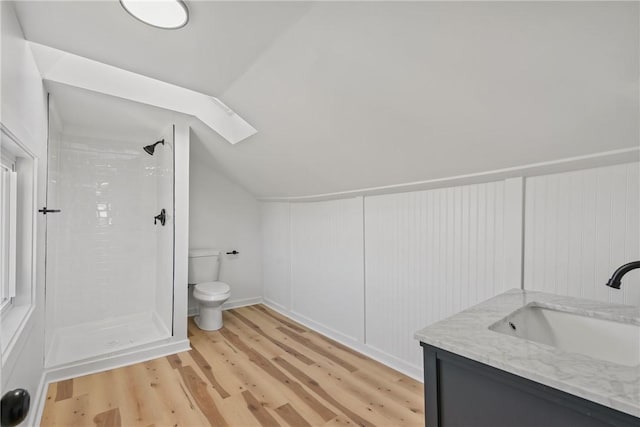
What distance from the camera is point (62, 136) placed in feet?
9.66

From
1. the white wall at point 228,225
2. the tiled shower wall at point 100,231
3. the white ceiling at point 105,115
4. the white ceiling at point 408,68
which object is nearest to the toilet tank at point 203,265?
the white wall at point 228,225

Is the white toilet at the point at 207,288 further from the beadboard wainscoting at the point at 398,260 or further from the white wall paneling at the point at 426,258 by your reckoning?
the white wall paneling at the point at 426,258

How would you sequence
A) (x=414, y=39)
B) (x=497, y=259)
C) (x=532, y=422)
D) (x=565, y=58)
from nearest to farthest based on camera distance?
(x=532, y=422) → (x=565, y=58) → (x=414, y=39) → (x=497, y=259)

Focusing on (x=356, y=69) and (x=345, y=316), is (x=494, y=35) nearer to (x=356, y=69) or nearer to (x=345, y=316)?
A: (x=356, y=69)

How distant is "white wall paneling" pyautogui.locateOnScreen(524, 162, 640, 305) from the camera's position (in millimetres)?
1322

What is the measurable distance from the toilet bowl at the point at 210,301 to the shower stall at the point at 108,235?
33 cm

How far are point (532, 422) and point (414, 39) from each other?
4.23 feet

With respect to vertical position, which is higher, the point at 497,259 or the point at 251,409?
the point at 497,259

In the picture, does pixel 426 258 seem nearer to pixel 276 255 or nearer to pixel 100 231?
pixel 276 255

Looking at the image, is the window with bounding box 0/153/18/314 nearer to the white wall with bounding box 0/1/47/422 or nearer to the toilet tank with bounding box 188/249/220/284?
the white wall with bounding box 0/1/47/422

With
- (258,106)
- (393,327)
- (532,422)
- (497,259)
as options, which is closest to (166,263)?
(258,106)

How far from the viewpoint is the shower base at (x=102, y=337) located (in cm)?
243

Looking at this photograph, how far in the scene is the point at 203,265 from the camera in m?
3.43

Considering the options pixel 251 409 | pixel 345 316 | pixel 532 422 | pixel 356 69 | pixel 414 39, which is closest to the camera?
pixel 532 422
